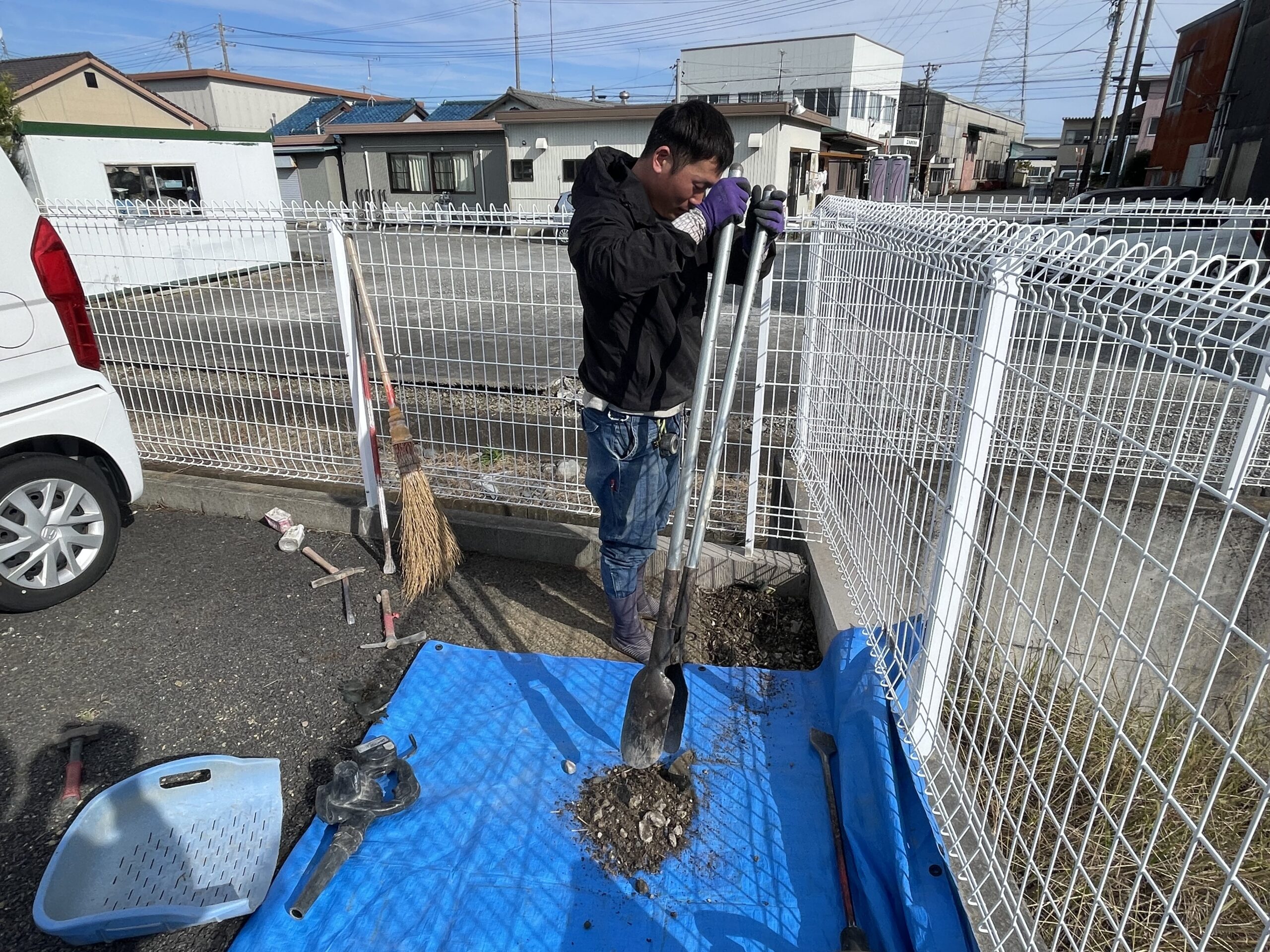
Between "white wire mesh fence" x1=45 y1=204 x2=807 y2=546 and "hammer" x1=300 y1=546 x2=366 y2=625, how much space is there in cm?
49

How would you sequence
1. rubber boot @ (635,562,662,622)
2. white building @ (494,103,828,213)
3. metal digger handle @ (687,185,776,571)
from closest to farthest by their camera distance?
metal digger handle @ (687,185,776,571) → rubber boot @ (635,562,662,622) → white building @ (494,103,828,213)

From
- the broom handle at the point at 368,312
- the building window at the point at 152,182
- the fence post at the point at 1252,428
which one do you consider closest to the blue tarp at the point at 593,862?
the fence post at the point at 1252,428

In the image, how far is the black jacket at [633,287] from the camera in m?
2.25

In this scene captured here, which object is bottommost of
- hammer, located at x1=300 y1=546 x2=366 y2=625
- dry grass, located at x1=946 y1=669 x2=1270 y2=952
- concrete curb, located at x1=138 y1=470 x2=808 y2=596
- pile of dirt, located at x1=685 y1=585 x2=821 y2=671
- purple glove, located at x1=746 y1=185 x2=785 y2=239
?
pile of dirt, located at x1=685 y1=585 x2=821 y2=671

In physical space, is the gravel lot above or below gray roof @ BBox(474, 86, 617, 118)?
below

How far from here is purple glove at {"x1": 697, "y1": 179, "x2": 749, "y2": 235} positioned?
2.26 meters

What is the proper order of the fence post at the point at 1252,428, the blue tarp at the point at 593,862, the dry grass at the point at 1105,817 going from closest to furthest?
the fence post at the point at 1252,428, the dry grass at the point at 1105,817, the blue tarp at the point at 593,862

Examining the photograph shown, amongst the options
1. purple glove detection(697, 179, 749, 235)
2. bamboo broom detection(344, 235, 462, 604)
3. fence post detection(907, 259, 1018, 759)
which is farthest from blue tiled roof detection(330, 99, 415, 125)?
fence post detection(907, 259, 1018, 759)

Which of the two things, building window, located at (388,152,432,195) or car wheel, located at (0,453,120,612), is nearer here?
car wheel, located at (0,453,120,612)

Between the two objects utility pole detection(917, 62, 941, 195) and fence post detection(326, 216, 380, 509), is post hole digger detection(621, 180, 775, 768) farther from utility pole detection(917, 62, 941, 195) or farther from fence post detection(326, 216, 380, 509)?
utility pole detection(917, 62, 941, 195)

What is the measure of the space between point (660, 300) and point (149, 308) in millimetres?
3427

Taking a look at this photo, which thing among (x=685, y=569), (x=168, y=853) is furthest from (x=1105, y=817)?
(x=168, y=853)

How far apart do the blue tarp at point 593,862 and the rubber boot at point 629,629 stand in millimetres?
311

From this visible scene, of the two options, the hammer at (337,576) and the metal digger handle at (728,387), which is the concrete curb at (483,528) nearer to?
the hammer at (337,576)
